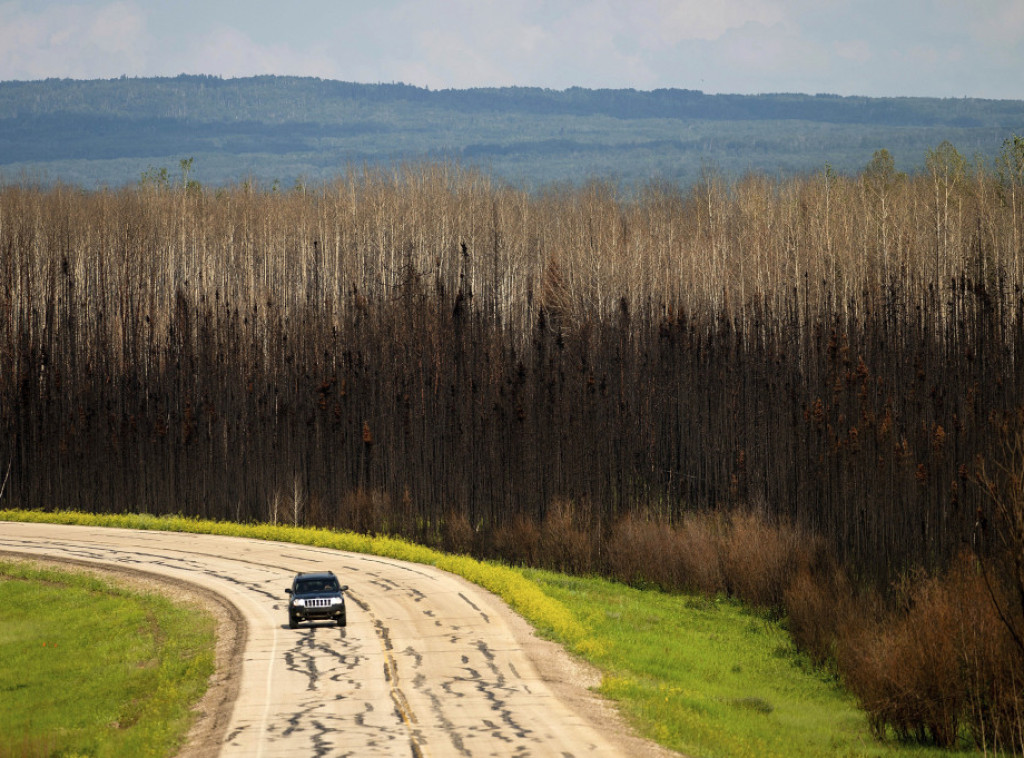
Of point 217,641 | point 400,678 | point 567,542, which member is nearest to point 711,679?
point 400,678

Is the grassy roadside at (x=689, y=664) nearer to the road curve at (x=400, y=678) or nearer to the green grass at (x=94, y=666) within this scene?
the road curve at (x=400, y=678)

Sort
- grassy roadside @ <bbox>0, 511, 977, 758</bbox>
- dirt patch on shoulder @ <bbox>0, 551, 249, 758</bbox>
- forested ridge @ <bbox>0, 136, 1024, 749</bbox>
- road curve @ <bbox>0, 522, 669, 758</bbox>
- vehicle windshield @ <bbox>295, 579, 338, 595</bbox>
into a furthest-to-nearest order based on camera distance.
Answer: forested ridge @ <bbox>0, 136, 1024, 749</bbox>
vehicle windshield @ <bbox>295, 579, 338, 595</bbox>
grassy roadside @ <bbox>0, 511, 977, 758</bbox>
dirt patch on shoulder @ <bbox>0, 551, 249, 758</bbox>
road curve @ <bbox>0, 522, 669, 758</bbox>

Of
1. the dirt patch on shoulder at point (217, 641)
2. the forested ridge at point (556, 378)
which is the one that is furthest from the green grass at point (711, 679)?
the dirt patch on shoulder at point (217, 641)

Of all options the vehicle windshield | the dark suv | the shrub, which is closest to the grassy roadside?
the shrub

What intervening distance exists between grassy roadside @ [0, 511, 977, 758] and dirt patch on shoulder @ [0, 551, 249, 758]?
788cm

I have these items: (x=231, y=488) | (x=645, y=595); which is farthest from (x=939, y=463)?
(x=231, y=488)

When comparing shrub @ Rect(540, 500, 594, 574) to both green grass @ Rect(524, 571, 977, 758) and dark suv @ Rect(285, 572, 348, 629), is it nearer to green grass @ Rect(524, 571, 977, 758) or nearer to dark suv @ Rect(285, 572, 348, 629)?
green grass @ Rect(524, 571, 977, 758)

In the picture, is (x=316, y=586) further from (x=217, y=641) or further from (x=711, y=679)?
(x=711, y=679)

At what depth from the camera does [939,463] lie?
43625mm

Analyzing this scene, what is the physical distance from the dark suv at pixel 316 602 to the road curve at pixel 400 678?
0.40 m

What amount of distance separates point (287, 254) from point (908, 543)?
1848 inches

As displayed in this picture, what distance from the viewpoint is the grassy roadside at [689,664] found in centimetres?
2612

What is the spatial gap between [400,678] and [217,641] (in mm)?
7340

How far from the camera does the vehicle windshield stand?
33781mm
